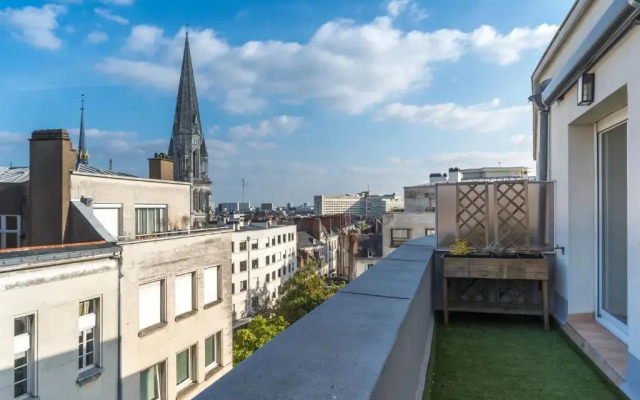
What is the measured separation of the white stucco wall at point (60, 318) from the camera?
672 cm

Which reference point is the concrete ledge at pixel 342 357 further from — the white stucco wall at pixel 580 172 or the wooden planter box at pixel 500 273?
the white stucco wall at pixel 580 172

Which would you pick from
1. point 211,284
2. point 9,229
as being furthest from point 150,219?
point 9,229

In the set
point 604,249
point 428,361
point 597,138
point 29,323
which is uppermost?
point 597,138

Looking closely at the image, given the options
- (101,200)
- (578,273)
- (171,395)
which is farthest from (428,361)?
(101,200)

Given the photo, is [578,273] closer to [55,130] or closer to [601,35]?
[601,35]

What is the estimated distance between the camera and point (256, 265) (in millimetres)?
38875

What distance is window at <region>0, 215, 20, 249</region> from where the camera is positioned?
11.0 m

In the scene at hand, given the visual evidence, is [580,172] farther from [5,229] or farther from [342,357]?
[5,229]

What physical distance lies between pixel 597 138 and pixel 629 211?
1.60 m

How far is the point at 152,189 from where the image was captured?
43.0 ft

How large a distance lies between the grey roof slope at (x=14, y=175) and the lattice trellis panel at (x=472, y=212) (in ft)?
39.9

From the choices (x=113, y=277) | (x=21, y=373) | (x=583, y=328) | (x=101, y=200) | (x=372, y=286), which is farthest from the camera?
(x=101, y=200)

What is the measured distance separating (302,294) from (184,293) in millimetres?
17683

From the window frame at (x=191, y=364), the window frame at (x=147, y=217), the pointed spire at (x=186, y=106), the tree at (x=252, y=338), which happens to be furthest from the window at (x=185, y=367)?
the pointed spire at (x=186, y=106)
